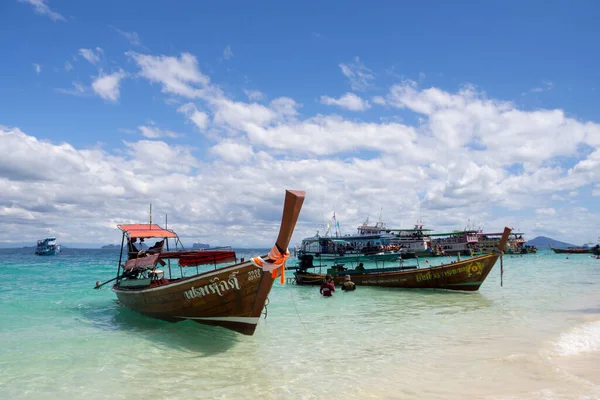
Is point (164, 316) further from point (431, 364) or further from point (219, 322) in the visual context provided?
point (431, 364)

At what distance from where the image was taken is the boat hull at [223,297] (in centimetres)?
1085

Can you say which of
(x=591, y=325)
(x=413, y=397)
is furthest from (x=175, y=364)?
(x=591, y=325)

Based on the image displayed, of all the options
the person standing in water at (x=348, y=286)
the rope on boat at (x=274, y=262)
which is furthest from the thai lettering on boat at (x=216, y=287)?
the person standing in water at (x=348, y=286)

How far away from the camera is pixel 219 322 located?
38.6ft

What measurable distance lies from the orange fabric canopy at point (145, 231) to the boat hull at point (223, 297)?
16.3ft

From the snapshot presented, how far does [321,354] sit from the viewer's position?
10.5m

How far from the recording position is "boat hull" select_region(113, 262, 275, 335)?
35.6 ft

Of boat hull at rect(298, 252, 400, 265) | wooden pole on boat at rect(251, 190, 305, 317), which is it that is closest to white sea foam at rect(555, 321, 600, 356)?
wooden pole on boat at rect(251, 190, 305, 317)

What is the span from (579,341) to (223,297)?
10.2 m

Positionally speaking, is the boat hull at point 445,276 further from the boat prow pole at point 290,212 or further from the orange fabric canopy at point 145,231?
the boat prow pole at point 290,212

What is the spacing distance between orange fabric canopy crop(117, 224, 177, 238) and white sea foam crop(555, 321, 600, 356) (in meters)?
15.2

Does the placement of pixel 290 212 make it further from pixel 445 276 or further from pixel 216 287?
pixel 445 276

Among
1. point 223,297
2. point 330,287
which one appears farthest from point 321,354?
point 330,287

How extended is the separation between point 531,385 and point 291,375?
4.86 meters
